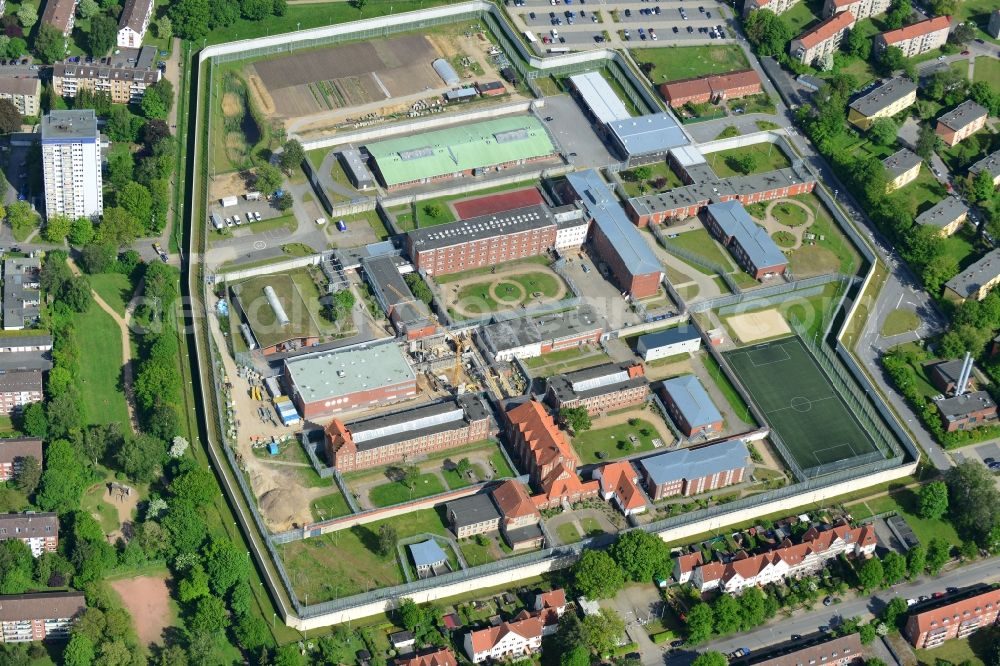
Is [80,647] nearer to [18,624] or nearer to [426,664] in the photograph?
[18,624]

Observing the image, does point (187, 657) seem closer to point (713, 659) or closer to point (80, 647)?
point (80, 647)

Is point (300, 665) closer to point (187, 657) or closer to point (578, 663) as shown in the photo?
point (187, 657)

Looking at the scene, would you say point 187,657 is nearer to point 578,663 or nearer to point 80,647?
point 80,647

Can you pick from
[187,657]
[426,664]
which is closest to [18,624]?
[187,657]

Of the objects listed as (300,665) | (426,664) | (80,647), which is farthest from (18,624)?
(426,664)

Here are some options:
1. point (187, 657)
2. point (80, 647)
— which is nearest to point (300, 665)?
point (187, 657)
